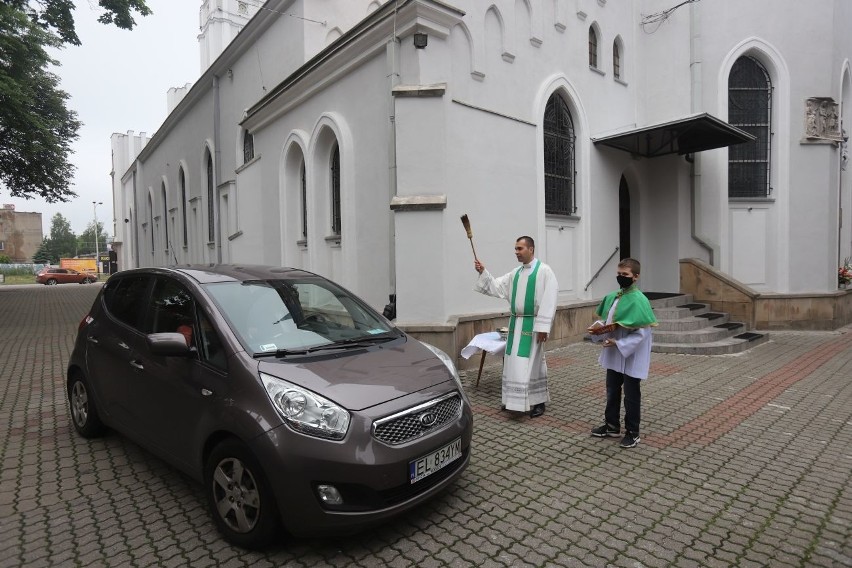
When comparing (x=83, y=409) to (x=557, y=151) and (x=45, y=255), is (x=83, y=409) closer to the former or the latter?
(x=557, y=151)

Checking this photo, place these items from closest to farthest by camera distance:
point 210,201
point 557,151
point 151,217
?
1. point 557,151
2. point 210,201
3. point 151,217

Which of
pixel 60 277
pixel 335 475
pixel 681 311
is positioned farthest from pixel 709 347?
pixel 60 277

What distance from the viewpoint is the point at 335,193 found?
10750mm

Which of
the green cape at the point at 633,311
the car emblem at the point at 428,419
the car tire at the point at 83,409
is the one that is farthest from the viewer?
the car tire at the point at 83,409

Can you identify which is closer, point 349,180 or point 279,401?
point 279,401

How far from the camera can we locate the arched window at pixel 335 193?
10.6 meters

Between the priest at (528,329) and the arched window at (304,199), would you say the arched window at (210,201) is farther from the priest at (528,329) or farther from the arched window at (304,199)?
the priest at (528,329)

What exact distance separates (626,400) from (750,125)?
10478 millimetres

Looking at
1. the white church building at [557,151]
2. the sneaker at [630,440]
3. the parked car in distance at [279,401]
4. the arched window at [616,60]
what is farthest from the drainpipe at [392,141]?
the arched window at [616,60]

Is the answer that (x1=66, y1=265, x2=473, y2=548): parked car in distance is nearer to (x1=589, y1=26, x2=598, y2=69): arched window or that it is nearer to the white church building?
the white church building

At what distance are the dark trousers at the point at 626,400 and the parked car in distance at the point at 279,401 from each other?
1.79m

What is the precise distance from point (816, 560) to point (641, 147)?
1018 cm

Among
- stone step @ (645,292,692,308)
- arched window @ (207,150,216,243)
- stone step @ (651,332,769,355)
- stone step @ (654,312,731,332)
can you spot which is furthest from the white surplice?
arched window @ (207,150,216,243)

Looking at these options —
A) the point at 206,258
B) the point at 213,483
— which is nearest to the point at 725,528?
the point at 213,483
